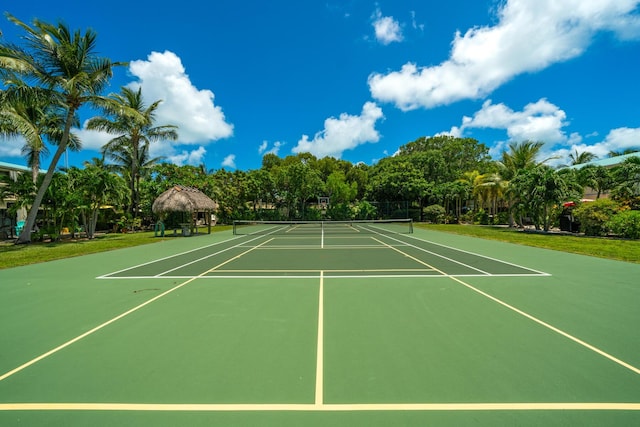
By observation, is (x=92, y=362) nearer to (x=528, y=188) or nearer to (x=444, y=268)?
(x=444, y=268)

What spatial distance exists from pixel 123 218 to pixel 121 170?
707 centimetres

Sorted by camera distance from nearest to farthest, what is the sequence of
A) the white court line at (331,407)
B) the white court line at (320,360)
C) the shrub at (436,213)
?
1. the white court line at (331,407)
2. the white court line at (320,360)
3. the shrub at (436,213)

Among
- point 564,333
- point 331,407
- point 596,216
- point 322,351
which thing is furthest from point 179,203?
point 596,216

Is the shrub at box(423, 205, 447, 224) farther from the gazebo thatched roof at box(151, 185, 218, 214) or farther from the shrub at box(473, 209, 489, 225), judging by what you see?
the gazebo thatched roof at box(151, 185, 218, 214)

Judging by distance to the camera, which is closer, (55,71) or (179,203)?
(55,71)

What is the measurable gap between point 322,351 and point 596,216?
2230cm

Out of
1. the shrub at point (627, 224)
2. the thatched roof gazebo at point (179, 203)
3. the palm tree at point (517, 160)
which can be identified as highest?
the palm tree at point (517, 160)

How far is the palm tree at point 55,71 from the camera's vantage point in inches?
580

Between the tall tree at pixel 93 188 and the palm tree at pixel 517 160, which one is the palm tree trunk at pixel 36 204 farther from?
the palm tree at pixel 517 160

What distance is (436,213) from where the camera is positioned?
36.3 meters

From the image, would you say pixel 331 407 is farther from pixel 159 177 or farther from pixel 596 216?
pixel 159 177

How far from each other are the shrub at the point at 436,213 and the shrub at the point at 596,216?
1706cm

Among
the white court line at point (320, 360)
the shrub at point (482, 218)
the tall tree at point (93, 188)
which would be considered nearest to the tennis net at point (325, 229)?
the tall tree at point (93, 188)

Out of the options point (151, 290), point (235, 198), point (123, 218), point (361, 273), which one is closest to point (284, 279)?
point (361, 273)
